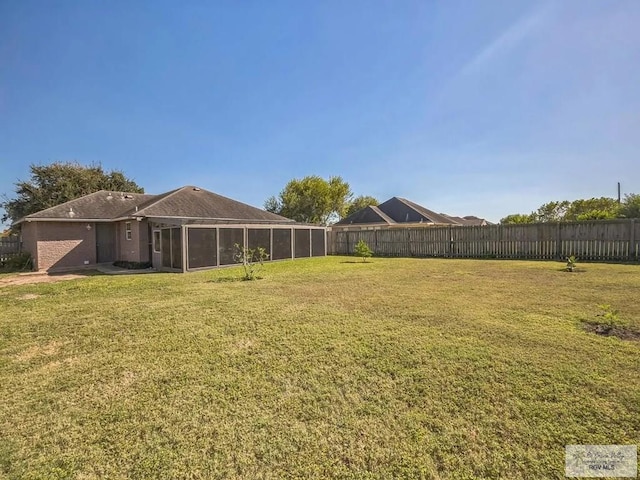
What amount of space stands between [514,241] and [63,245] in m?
22.3

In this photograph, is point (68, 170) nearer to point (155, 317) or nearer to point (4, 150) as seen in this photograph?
point (4, 150)

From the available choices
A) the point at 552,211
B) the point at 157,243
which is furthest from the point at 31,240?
the point at 552,211

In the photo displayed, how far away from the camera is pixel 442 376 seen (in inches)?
119

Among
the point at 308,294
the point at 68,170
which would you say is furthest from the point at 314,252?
the point at 68,170

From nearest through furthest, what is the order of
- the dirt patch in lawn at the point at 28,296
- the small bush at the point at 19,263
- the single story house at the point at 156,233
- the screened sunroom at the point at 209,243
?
the dirt patch in lawn at the point at 28,296 → the screened sunroom at the point at 209,243 → the single story house at the point at 156,233 → the small bush at the point at 19,263

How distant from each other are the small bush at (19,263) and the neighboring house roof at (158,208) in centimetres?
188

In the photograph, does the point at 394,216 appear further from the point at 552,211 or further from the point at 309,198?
the point at 552,211

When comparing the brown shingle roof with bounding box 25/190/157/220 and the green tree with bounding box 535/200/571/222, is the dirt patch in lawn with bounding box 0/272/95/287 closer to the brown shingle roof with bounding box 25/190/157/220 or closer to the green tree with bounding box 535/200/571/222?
the brown shingle roof with bounding box 25/190/157/220

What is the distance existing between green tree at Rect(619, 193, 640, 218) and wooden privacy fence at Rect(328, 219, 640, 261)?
11.9 meters

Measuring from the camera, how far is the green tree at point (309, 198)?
37.2 m

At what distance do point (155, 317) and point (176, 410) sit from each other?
3298mm

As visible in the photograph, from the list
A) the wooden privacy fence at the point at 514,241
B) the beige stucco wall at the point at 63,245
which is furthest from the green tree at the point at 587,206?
the beige stucco wall at the point at 63,245

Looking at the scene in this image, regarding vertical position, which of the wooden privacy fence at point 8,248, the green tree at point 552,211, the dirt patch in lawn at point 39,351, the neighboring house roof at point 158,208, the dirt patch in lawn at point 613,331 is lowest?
the dirt patch in lawn at point 39,351

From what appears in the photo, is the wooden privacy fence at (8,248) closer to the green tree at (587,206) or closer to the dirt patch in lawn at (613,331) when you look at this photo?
the dirt patch in lawn at (613,331)
